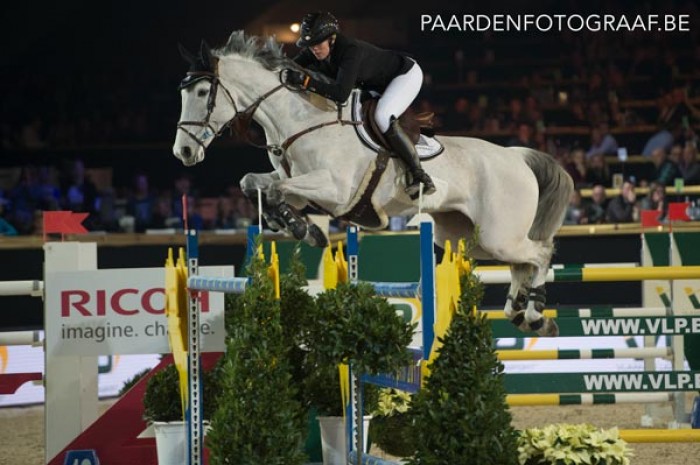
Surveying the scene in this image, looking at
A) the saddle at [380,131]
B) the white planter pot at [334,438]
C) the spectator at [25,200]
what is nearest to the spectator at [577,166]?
the spectator at [25,200]

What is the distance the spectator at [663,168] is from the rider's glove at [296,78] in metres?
6.34

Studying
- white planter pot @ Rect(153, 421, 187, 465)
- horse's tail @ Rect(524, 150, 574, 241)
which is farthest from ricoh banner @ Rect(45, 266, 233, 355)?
horse's tail @ Rect(524, 150, 574, 241)

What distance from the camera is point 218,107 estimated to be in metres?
4.39

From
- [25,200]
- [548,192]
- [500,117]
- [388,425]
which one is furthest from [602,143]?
[388,425]

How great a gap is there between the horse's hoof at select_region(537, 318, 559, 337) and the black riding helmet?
60.4 inches

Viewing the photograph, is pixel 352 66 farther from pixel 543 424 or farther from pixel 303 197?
pixel 543 424

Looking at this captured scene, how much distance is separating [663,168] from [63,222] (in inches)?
281

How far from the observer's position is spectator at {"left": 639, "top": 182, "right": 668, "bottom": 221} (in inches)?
379

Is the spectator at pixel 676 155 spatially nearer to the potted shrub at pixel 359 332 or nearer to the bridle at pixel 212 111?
the bridle at pixel 212 111

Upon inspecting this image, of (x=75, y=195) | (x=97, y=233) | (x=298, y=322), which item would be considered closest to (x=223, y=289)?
(x=298, y=322)

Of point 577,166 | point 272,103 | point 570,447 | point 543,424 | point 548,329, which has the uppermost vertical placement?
point 577,166

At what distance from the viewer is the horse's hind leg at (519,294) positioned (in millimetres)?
5043

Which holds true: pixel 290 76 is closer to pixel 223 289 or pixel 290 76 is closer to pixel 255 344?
pixel 223 289

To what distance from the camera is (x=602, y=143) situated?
36.1 ft
